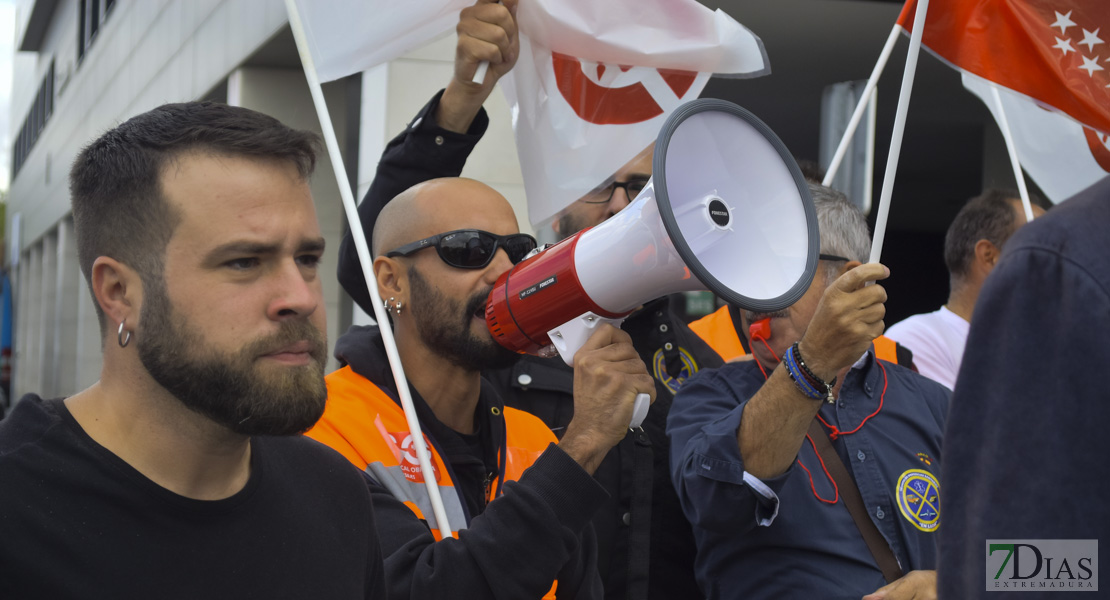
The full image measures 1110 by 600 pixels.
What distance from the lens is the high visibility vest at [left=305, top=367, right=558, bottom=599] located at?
2.16 metres

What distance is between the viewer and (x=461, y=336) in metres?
2.43

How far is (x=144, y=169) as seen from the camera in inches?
60.2

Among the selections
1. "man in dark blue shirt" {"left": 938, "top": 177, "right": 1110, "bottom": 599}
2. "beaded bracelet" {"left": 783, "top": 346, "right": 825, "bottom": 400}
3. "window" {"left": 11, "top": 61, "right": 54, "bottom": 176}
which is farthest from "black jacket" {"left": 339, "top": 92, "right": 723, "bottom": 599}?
"window" {"left": 11, "top": 61, "right": 54, "bottom": 176}

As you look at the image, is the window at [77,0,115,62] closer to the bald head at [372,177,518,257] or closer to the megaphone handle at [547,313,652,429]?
the bald head at [372,177,518,257]

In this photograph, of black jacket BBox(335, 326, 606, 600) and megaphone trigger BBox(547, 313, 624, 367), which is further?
megaphone trigger BBox(547, 313, 624, 367)

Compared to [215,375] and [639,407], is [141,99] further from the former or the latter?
[215,375]

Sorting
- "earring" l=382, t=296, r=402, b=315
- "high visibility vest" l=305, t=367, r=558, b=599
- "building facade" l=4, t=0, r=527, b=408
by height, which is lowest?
"high visibility vest" l=305, t=367, r=558, b=599

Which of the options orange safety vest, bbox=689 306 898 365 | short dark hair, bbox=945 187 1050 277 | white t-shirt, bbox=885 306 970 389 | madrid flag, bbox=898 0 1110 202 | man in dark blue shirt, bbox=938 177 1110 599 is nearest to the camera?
man in dark blue shirt, bbox=938 177 1110 599

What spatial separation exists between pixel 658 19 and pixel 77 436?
183 cm

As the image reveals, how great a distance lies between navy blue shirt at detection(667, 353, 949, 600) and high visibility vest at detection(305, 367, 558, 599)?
0.42 metres

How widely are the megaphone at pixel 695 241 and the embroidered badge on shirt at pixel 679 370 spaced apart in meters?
0.74

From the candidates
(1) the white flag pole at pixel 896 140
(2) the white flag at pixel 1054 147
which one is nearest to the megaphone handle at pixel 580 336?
(1) the white flag pole at pixel 896 140

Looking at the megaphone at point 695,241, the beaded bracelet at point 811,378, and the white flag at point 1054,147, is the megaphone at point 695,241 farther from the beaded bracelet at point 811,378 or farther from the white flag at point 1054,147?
the white flag at point 1054,147

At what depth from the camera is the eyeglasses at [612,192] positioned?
9.95 ft
